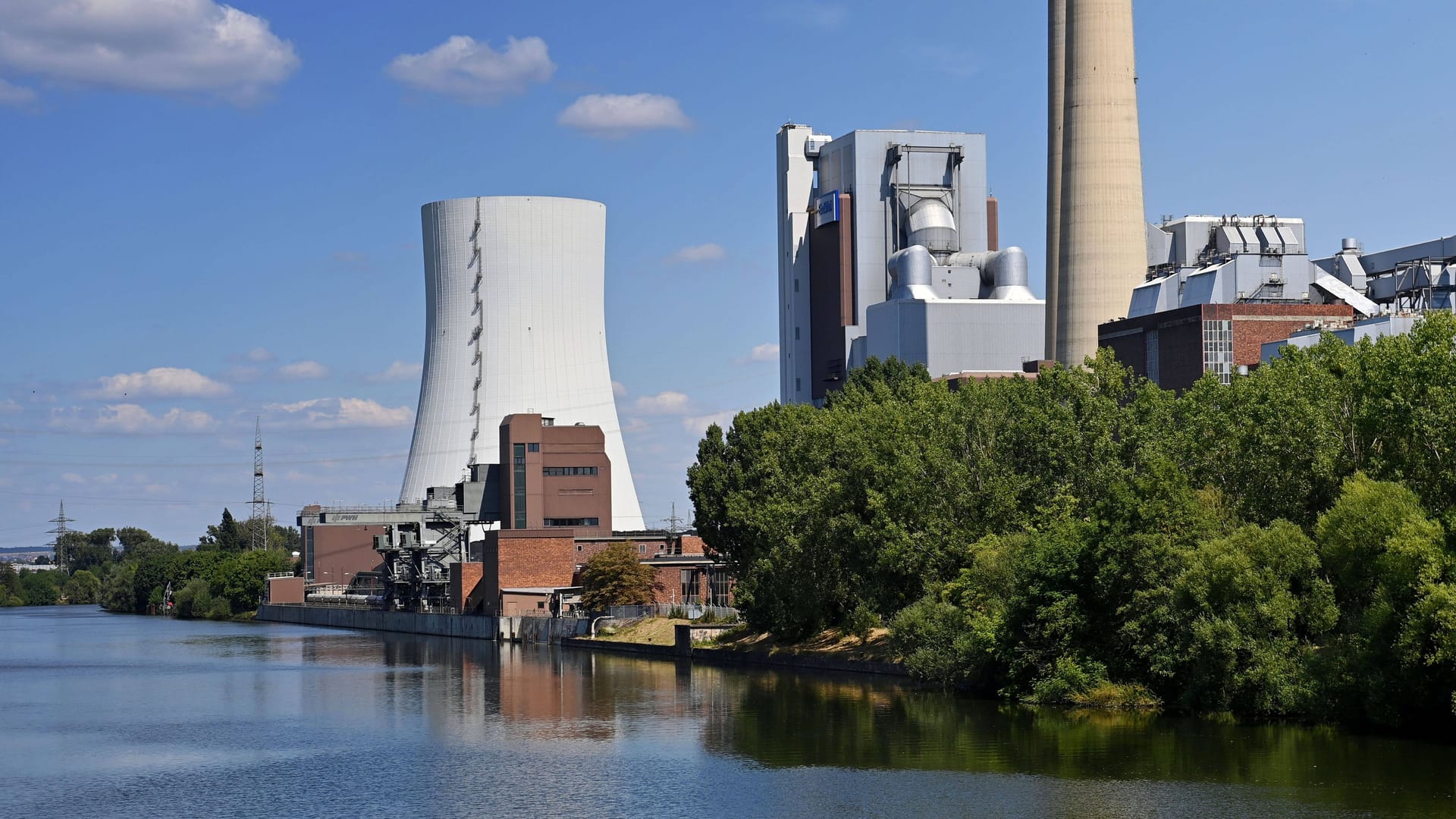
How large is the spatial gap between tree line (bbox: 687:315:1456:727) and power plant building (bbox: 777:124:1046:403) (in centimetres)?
3366

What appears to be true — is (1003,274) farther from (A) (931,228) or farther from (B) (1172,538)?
(B) (1172,538)

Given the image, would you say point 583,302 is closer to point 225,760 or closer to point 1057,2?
point 1057,2

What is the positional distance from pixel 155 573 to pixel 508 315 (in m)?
64.0

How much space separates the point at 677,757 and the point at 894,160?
2538 inches

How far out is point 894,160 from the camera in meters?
90.6

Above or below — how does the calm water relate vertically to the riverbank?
below

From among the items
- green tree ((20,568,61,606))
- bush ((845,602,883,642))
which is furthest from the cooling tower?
green tree ((20,568,61,606))

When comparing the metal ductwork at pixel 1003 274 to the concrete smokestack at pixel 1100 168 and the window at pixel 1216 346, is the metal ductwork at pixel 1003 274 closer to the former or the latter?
the concrete smokestack at pixel 1100 168

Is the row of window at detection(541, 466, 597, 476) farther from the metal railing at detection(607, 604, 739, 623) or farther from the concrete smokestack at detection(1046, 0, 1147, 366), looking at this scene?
the concrete smokestack at detection(1046, 0, 1147, 366)

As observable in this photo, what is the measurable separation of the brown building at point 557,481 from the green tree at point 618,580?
1221 cm

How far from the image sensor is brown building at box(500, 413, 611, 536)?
78.6m

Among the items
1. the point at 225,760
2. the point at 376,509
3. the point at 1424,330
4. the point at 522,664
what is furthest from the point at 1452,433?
the point at 376,509

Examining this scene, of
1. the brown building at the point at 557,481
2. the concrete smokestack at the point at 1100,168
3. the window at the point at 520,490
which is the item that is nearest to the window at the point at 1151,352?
the concrete smokestack at the point at 1100,168

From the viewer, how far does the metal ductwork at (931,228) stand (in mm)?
88000
